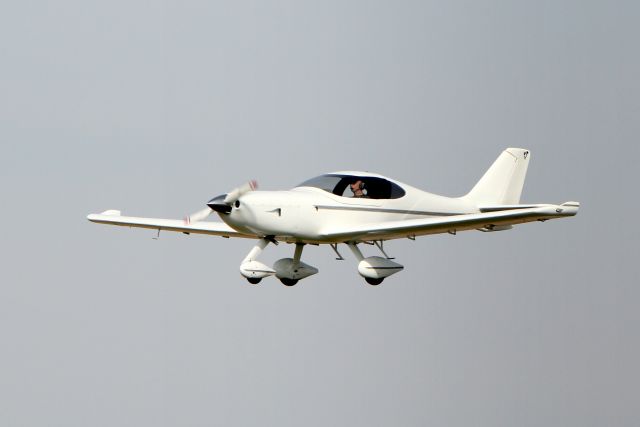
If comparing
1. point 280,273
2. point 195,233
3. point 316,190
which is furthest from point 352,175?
point 195,233

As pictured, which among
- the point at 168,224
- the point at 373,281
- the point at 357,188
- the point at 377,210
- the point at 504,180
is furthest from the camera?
the point at 504,180

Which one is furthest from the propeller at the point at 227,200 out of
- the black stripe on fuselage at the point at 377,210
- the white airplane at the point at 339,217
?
the black stripe on fuselage at the point at 377,210

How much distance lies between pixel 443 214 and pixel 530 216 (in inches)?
174

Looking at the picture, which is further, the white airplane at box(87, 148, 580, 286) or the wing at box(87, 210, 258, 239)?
the wing at box(87, 210, 258, 239)

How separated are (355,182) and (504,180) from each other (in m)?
5.22

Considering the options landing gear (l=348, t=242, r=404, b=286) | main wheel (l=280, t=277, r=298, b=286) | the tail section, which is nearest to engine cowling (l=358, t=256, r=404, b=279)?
landing gear (l=348, t=242, r=404, b=286)

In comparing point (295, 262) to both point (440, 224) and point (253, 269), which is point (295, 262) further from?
point (440, 224)

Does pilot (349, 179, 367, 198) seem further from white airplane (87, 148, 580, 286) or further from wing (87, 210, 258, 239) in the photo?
wing (87, 210, 258, 239)

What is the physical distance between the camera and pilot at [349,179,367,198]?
2564 centimetres

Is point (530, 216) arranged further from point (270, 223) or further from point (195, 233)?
point (195, 233)

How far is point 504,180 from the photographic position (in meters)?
29.3

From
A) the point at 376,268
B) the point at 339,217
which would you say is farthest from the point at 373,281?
the point at 339,217

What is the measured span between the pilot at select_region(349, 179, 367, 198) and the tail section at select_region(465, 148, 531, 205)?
3.95 metres

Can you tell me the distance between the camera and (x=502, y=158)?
29.6m
